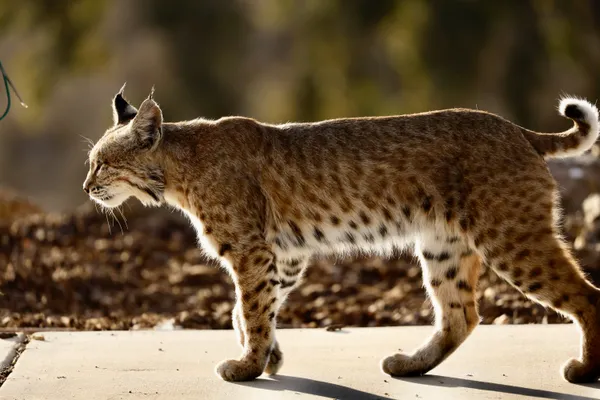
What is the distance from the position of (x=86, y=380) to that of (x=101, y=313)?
3.11m

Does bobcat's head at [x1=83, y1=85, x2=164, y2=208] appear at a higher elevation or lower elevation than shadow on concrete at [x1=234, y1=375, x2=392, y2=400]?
higher

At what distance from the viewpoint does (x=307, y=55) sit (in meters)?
16.4

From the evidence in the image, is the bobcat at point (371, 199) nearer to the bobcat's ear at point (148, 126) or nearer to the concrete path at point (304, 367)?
the bobcat's ear at point (148, 126)

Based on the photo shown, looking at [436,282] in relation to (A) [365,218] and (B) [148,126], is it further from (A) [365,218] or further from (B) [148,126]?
(B) [148,126]

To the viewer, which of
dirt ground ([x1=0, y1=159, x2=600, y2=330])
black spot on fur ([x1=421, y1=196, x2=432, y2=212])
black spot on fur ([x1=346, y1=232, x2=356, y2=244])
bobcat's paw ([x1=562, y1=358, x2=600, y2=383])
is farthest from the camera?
dirt ground ([x1=0, y1=159, x2=600, y2=330])

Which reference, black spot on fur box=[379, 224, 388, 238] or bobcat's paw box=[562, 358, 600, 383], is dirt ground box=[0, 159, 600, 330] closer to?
black spot on fur box=[379, 224, 388, 238]

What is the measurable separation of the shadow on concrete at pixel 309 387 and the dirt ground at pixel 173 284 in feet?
6.87

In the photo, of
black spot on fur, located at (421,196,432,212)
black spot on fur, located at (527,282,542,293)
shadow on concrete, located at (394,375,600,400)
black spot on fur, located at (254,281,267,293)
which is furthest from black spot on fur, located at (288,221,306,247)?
black spot on fur, located at (527,282,542,293)

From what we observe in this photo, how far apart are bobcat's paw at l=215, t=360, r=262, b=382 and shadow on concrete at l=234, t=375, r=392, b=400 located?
0.04 meters

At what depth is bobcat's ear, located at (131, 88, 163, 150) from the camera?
573 centimetres

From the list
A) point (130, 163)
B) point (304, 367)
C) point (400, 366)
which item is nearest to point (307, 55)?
point (130, 163)

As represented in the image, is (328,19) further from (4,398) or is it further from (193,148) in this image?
(4,398)

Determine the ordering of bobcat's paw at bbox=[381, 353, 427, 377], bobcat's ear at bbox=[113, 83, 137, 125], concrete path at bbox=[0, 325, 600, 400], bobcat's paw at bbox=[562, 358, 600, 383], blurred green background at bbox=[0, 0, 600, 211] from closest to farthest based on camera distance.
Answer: concrete path at bbox=[0, 325, 600, 400] < bobcat's paw at bbox=[562, 358, 600, 383] < bobcat's paw at bbox=[381, 353, 427, 377] < bobcat's ear at bbox=[113, 83, 137, 125] < blurred green background at bbox=[0, 0, 600, 211]

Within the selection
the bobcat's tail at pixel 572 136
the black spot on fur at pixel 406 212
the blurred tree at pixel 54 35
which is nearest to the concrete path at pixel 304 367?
the black spot on fur at pixel 406 212
